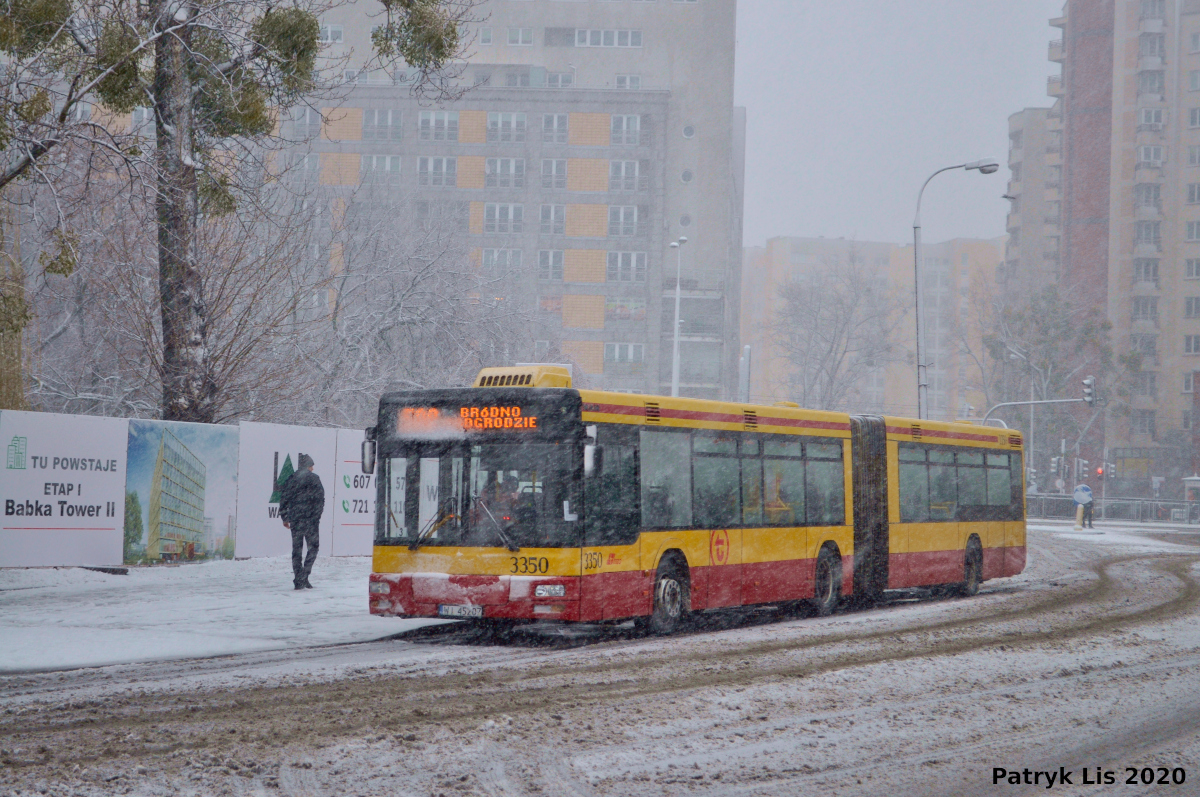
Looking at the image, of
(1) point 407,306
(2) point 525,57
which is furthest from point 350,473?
(2) point 525,57

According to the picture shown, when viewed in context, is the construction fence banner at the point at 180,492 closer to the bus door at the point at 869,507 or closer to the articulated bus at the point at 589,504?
the articulated bus at the point at 589,504

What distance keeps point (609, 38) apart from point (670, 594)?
3495 inches

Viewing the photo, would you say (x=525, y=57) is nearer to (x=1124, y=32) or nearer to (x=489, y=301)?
(x=1124, y=32)

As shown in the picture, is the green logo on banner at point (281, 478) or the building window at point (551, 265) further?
the building window at point (551, 265)

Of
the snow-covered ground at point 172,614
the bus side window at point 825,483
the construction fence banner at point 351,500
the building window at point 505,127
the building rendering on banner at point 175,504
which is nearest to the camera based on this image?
the snow-covered ground at point 172,614

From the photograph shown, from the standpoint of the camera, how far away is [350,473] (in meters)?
→ 25.2

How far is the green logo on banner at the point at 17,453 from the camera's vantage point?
17797 millimetres

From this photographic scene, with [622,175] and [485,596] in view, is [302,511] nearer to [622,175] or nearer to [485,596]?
[485,596]

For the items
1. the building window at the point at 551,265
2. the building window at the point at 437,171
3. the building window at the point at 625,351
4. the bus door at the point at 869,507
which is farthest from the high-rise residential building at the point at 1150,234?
the bus door at the point at 869,507

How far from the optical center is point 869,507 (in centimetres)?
1942

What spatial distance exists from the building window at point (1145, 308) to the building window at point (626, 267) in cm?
3515

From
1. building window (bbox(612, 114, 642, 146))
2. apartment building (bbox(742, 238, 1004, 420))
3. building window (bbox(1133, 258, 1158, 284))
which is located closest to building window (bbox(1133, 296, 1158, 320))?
building window (bbox(1133, 258, 1158, 284))

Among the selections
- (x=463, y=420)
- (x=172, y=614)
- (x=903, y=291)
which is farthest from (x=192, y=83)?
(x=903, y=291)

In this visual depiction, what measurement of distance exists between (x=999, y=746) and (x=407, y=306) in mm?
28225
